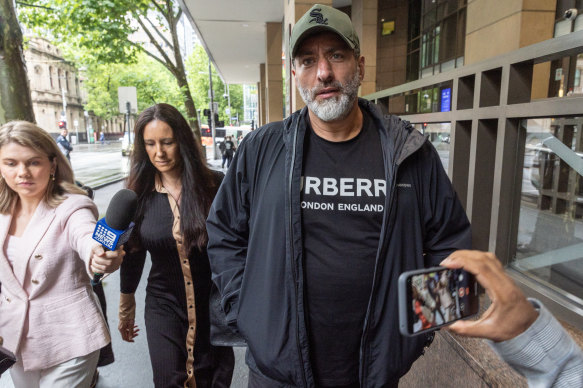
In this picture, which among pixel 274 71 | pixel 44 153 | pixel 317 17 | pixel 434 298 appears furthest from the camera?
pixel 274 71

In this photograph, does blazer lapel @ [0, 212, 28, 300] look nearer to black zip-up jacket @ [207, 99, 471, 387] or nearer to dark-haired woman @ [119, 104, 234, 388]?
dark-haired woman @ [119, 104, 234, 388]

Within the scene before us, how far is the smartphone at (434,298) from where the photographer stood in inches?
39.4

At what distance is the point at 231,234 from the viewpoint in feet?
6.46

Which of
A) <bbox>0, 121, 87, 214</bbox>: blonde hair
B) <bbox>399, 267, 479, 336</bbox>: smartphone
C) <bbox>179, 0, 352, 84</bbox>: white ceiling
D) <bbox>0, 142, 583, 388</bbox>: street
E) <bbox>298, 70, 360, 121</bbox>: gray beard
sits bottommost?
<bbox>0, 142, 583, 388</bbox>: street

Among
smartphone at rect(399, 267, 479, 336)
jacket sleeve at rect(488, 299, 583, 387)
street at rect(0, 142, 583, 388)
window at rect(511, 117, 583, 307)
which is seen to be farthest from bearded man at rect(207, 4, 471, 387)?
street at rect(0, 142, 583, 388)

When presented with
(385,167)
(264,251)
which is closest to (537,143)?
(385,167)

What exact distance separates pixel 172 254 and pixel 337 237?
1.32 meters

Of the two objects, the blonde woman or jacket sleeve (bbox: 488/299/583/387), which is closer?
jacket sleeve (bbox: 488/299/583/387)

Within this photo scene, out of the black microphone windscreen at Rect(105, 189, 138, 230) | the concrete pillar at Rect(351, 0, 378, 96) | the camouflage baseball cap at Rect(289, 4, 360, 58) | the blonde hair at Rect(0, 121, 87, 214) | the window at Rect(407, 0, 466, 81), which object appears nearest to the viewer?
the camouflage baseball cap at Rect(289, 4, 360, 58)

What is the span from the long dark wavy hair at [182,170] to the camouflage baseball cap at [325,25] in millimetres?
1238

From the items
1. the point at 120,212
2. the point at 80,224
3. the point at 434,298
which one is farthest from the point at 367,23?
the point at 434,298

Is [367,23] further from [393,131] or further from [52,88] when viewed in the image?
[52,88]

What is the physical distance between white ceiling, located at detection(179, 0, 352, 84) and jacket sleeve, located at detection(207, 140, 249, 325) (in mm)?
11457

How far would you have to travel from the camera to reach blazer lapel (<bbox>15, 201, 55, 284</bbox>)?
7.18 ft
